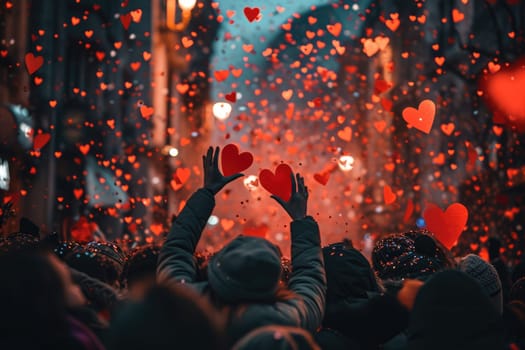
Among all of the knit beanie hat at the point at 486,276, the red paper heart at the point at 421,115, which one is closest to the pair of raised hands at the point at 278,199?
the knit beanie hat at the point at 486,276

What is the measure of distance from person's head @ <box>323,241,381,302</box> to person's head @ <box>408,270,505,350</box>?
0.80 m

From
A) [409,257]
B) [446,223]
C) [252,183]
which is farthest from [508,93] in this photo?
[409,257]

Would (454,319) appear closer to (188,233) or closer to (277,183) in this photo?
(188,233)

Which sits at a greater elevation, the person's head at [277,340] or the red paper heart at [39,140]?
the person's head at [277,340]

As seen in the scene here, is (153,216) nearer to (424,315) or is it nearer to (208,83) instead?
(208,83)

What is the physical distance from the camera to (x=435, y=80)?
133ft

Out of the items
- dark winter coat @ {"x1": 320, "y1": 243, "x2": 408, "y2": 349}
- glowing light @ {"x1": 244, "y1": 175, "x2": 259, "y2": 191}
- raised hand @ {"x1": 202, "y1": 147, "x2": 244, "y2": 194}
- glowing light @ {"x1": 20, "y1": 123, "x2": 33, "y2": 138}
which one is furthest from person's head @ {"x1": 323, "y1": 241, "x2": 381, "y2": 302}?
glowing light @ {"x1": 20, "y1": 123, "x2": 33, "y2": 138}

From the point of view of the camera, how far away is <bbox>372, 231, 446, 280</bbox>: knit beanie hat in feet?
14.7

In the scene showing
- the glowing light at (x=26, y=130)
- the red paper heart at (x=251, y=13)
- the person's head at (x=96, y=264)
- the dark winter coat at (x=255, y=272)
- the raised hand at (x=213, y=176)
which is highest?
the red paper heart at (x=251, y=13)

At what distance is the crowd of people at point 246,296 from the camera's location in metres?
2.26

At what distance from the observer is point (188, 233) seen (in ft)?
12.0

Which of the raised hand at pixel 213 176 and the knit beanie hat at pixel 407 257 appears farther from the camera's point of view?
the knit beanie hat at pixel 407 257

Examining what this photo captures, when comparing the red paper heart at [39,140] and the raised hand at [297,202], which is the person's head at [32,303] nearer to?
the raised hand at [297,202]

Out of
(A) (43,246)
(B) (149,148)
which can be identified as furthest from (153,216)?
(A) (43,246)
